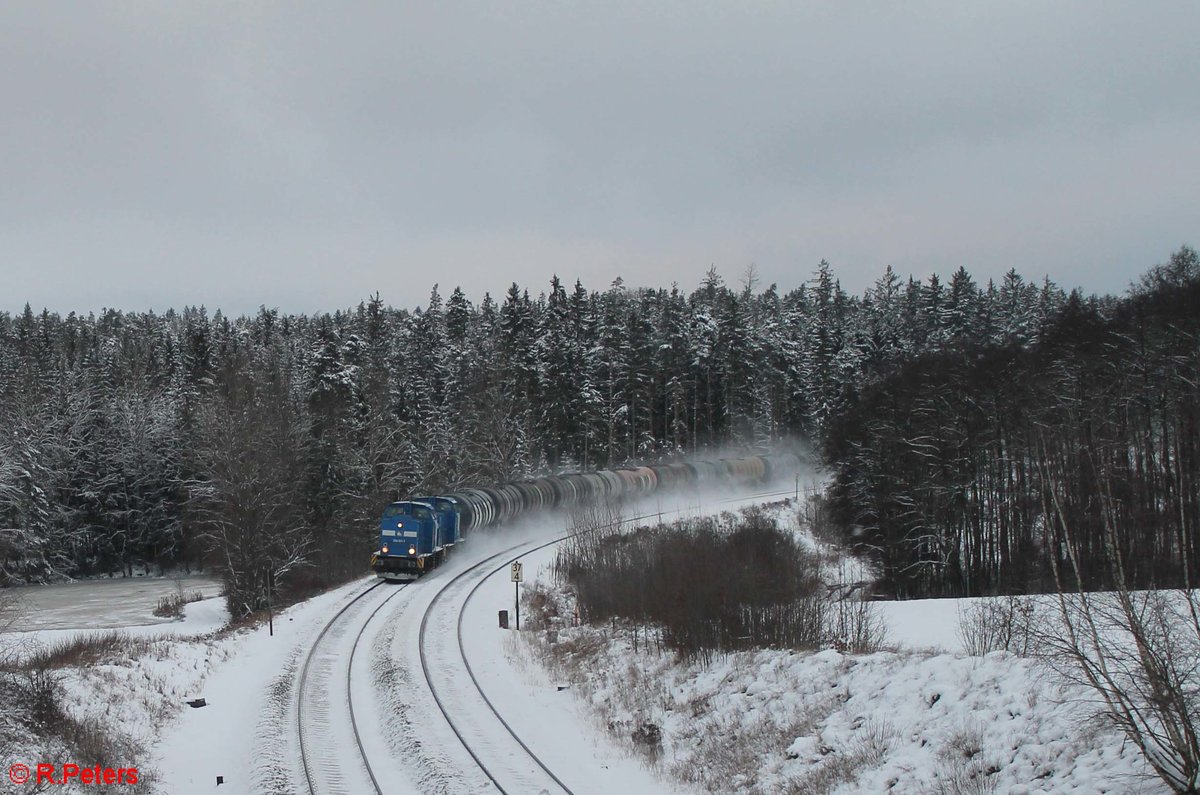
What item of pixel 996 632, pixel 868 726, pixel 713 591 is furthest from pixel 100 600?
pixel 996 632

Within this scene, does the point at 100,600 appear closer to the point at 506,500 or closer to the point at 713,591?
the point at 506,500

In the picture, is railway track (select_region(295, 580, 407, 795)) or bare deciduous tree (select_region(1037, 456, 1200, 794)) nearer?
bare deciduous tree (select_region(1037, 456, 1200, 794))

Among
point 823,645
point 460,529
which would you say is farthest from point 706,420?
point 823,645

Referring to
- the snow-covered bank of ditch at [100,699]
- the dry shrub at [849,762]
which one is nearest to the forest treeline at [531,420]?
the dry shrub at [849,762]

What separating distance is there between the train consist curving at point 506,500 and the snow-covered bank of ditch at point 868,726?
55.6 feet

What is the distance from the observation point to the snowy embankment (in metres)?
9.66

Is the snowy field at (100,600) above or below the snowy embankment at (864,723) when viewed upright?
below

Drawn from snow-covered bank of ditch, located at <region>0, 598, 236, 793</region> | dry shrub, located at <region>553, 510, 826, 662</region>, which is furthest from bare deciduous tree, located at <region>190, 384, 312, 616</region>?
dry shrub, located at <region>553, 510, 826, 662</region>

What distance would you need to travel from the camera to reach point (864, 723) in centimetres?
1227

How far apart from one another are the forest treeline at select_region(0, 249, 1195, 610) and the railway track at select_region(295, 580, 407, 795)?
1133 centimetres

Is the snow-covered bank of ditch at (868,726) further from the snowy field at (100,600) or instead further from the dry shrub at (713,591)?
the snowy field at (100,600)

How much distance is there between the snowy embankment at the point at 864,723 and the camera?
9.66 m

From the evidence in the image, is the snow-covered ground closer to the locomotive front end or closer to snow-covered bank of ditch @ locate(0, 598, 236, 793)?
Answer: snow-covered bank of ditch @ locate(0, 598, 236, 793)

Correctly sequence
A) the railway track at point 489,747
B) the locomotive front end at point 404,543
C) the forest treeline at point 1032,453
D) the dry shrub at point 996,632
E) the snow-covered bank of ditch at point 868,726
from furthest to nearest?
the forest treeline at point 1032,453 → the locomotive front end at point 404,543 → the dry shrub at point 996,632 → the railway track at point 489,747 → the snow-covered bank of ditch at point 868,726
